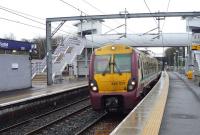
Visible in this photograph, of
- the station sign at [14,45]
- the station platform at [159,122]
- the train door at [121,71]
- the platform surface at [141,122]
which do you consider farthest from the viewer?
the station sign at [14,45]

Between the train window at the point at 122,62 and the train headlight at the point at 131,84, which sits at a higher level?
the train window at the point at 122,62

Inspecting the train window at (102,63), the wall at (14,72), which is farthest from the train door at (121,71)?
the wall at (14,72)

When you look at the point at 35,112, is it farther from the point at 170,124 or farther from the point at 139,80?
the point at 170,124

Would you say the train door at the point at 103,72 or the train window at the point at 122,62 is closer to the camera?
the train door at the point at 103,72

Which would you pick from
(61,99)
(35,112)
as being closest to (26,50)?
(61,99)

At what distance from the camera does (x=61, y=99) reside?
81.0ft

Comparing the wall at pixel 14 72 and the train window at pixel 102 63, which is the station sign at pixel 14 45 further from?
the train window at pixel 102 63

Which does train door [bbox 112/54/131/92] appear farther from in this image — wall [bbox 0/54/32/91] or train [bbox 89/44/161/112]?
wall [bbox 0/54/32/91]

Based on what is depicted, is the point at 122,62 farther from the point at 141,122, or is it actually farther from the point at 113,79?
the point at 141,122

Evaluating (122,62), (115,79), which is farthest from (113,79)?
(122,62)

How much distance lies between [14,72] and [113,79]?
16.7 meters

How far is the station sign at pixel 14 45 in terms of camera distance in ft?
97.3

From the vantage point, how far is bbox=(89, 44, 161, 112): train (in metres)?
16.1

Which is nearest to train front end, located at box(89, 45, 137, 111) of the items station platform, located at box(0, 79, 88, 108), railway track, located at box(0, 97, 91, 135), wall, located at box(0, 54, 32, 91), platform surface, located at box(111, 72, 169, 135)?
platform surface, located at box(111, 72, 169, 135)
